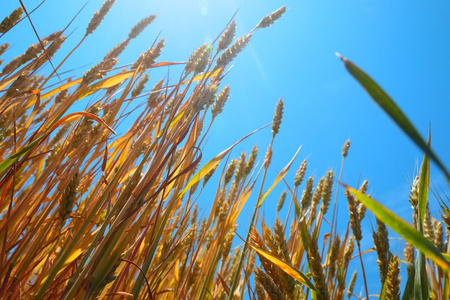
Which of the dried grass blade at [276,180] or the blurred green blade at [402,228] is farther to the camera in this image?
the dried grass blade at [276,180]

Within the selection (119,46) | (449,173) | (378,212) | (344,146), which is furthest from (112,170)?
(344,146)

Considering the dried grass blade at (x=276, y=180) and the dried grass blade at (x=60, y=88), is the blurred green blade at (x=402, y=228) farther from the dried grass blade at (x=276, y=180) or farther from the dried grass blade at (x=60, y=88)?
the dried grass blade at (x=60, y=88)

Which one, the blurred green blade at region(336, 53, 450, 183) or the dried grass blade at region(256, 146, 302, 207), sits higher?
the dried grass blade at region(256, 146, 302, 207)

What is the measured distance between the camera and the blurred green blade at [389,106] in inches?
7.5

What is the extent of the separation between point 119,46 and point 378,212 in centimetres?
107

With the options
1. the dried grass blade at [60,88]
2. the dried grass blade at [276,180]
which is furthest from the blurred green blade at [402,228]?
the dried grass blade at [60,88]

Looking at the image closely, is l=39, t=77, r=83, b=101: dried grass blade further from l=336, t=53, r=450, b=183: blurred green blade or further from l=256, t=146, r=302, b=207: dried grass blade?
l=336, t=53, r=450, b=183: blurred green blade

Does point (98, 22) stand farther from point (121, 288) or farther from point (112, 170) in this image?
point (121, 288)

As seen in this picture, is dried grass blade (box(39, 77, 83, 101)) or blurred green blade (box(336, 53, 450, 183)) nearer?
blurred green blade (box(336, 53, 450, 183))

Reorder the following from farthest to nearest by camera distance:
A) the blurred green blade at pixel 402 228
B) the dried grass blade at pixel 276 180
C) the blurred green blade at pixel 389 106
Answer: the dried grass blade at pixel 276 180
the blurred green blade at pixel 402 228
the blurred green blade at pixel 389 106

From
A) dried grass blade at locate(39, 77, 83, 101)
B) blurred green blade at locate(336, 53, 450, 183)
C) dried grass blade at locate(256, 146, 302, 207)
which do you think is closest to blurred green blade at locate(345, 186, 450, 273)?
blurred green blade at locate(336, 53, 450, 183)

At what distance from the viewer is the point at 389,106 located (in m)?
0.22

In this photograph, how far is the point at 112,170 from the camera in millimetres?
894

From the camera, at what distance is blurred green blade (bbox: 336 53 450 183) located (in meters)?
0.19
